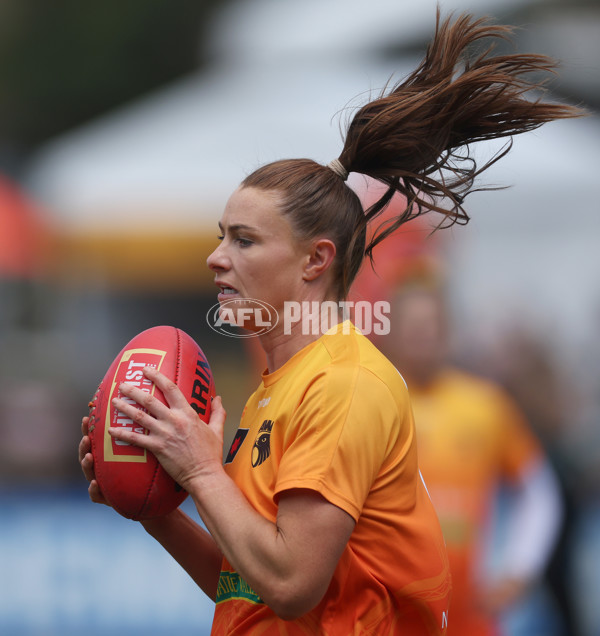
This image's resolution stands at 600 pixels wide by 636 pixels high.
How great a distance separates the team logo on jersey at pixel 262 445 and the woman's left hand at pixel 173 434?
0.09m

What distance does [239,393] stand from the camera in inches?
272

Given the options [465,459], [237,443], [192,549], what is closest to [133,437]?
[237,443]

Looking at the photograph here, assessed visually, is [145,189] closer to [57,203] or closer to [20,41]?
[57,203]

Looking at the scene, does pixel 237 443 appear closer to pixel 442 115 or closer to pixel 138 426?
pixel 138 426

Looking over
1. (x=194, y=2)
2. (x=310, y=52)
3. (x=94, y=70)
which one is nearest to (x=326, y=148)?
(x=310, y=52)

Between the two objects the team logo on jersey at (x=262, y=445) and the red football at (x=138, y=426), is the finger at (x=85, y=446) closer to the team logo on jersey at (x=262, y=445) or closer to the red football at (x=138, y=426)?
the red football at (x=138, y=426)

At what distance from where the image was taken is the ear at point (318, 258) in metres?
2.20

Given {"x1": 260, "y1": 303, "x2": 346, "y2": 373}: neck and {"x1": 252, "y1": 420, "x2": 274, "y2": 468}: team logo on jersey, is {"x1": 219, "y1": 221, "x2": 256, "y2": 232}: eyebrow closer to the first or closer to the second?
{"x1": 260, "y1": 303, "x2": 346, "y2": 373}: neck

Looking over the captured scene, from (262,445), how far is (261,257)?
48 cm

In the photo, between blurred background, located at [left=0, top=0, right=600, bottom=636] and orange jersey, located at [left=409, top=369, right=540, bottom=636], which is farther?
blurred background, located at [left=0, top=0, right=600, bottom=636]

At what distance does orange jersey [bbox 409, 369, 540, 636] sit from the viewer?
388 cm

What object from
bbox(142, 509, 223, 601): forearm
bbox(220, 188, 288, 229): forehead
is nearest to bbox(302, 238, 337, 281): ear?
bbox(220, 188, 288, 229): forehead

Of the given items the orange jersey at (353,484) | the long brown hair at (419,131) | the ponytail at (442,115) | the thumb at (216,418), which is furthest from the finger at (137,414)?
the ponytail at (442,115)

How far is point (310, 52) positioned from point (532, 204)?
12.2ft
